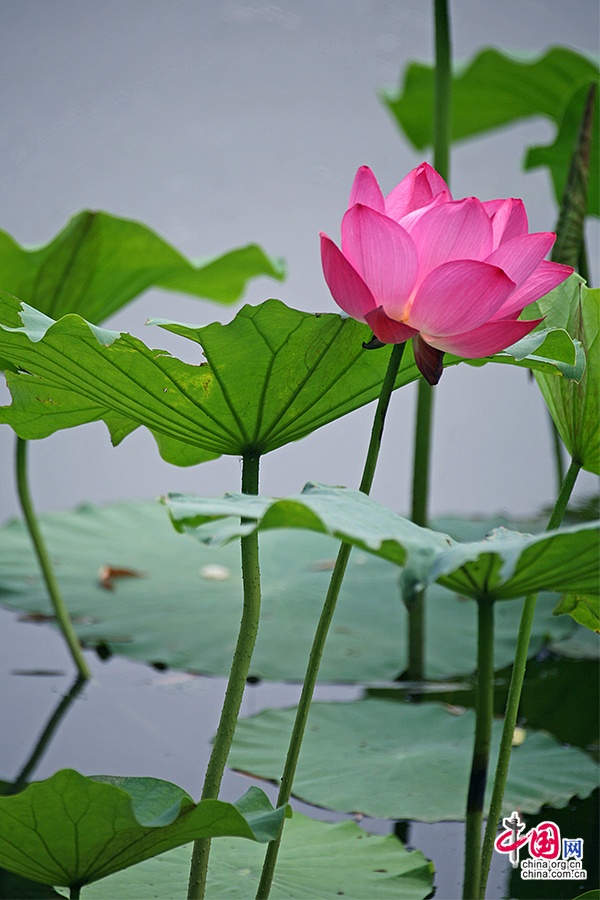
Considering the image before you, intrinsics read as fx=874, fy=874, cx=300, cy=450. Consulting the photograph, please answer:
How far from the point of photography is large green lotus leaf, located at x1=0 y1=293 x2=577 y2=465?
37 cm

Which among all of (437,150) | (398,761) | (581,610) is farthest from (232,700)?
(437,150)

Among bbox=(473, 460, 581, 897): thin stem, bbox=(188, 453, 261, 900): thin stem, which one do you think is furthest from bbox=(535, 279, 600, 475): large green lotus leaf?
bbox=(188, 453, 261, 900): thin stem

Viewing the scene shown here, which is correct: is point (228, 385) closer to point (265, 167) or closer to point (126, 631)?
point (126, 631)

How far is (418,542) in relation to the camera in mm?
286

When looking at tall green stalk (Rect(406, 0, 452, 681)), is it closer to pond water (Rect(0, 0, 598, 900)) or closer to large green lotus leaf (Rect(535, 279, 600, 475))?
large green lotus leaf (Rect(535, 279, 600, 475))

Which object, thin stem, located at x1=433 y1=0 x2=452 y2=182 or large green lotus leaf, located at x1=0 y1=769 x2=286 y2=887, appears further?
thin stem, located at x1=433 y1=0 x2=452 y2=182

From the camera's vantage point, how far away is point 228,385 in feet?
1.25

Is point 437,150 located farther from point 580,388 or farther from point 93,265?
point 580,388

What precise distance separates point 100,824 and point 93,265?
58cm

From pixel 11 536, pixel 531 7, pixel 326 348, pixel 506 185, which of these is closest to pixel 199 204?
pixel 506 185

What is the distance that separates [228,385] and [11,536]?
36.6 inches

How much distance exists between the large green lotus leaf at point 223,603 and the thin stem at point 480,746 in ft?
1.48

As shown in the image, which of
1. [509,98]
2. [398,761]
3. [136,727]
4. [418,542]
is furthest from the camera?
[509,98]

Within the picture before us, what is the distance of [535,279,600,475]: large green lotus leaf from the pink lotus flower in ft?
0.26
